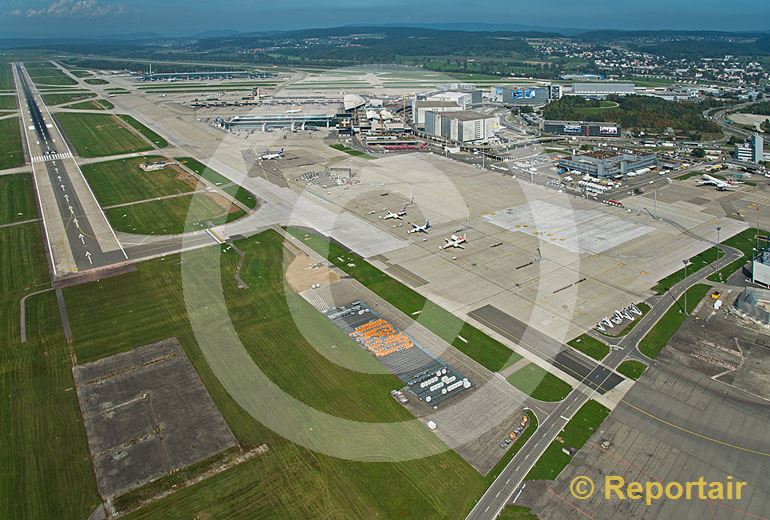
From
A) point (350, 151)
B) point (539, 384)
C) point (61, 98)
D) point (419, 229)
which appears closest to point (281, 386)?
point (539, 384)

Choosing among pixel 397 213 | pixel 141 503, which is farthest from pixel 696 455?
pixel 397 213

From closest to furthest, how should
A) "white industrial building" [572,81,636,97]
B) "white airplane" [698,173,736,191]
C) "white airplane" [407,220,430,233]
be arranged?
"white airplane" [407,220,430,233]
"white airplane" [698,173,736,191]
"white industrial building" [572,81,636,97]

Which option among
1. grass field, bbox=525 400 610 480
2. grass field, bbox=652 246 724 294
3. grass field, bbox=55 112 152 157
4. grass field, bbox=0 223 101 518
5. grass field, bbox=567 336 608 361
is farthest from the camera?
grass field, bbox=55 112 152 157

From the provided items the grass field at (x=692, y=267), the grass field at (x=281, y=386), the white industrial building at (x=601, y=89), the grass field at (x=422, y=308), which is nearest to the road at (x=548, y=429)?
the grass field at (x=281, y=386)

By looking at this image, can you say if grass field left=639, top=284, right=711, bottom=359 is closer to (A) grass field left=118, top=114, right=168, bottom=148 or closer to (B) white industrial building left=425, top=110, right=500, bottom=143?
(B) white industrial building left=425, top=110, right=500, bottom=143

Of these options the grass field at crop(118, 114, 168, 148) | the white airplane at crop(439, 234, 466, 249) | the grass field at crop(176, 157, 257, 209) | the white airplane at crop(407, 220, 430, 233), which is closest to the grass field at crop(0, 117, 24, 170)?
the grass field at crop(118, 114, 168, 148)

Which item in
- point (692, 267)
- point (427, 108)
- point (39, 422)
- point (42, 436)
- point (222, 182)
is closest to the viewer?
point (42, 436)

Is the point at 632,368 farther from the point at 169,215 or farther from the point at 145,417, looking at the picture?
the point at 169,215
